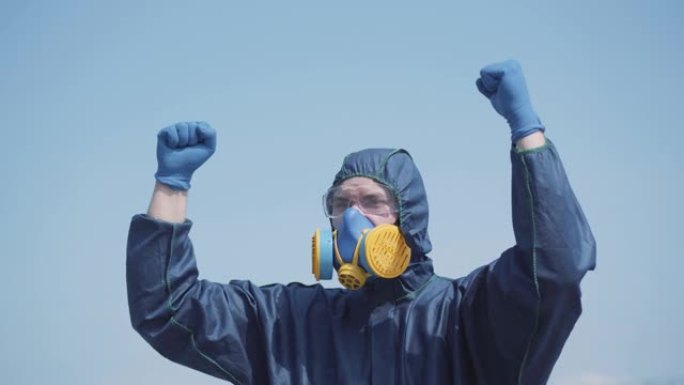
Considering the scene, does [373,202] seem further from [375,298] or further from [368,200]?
[375,298]

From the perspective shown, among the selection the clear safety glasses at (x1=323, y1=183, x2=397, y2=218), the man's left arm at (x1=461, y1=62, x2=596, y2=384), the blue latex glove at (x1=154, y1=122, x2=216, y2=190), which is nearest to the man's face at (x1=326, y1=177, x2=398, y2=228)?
the clear safety glasses at (x1=323, y1=183, x2=397, y2=218)

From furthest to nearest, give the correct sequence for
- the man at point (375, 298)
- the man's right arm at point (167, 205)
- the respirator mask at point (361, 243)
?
the man's right arm at point (167, 205) < the respirator mask at point (361, 243) < the man at point (375, 298)

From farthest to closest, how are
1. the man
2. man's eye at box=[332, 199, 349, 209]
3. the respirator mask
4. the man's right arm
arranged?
man's eye at box=[332, 199, 349, 209] → the man's right arm → the respirator mask → the man

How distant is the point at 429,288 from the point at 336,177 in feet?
2.66

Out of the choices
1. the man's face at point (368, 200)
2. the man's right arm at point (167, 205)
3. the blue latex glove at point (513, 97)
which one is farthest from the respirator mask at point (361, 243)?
the blue latex glove at point (513, 97)

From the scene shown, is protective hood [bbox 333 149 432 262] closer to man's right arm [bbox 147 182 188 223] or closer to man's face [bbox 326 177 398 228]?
man's face [bbox 326 177 398 228]

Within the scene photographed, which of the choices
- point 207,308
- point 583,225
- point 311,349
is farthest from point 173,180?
point 583,225

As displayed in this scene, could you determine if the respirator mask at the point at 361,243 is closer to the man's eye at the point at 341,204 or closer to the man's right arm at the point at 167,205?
the man's eye at the point at 341,204

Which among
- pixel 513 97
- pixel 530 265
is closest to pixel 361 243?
pixel 530 265

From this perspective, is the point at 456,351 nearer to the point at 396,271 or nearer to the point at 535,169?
the point at 396,271

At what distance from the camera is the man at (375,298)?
477cm

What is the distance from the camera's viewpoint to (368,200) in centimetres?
555

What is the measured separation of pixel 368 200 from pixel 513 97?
1.04 m

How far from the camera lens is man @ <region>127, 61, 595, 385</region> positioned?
4.77 m
